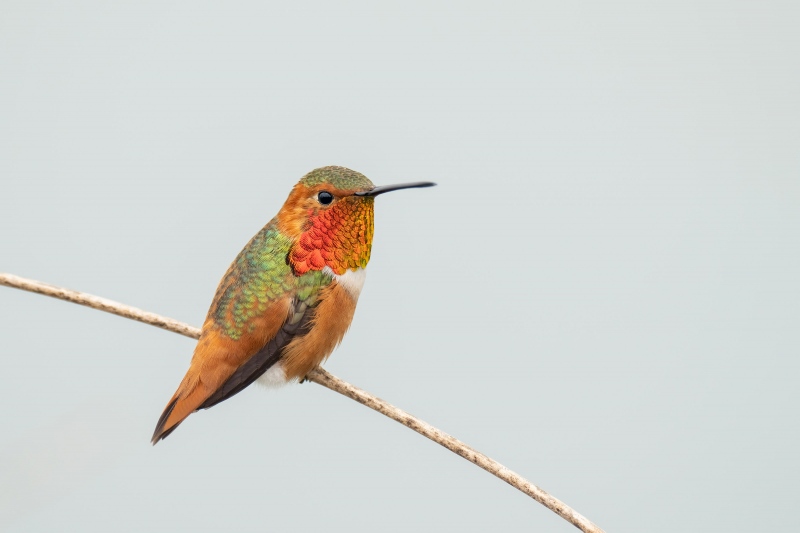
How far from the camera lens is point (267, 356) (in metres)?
2.01

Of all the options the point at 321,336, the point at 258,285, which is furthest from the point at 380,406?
the point at 258,285

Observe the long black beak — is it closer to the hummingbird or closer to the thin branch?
the hummingbird

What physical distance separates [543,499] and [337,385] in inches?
22.5

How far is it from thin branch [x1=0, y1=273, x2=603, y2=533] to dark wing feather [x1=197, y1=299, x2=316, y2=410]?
14 cm

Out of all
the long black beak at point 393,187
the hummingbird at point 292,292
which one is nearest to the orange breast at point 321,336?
the hummingbird at point 292,292

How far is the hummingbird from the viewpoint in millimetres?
1962

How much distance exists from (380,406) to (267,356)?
33 centimetres

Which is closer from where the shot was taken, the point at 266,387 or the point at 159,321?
the point at 159,321

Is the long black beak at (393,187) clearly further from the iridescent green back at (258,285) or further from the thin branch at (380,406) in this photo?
the thin branch at (380,406)

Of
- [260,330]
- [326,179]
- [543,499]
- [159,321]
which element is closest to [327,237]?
[326,179]

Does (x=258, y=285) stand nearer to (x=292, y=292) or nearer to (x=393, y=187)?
(x=292, y=292)

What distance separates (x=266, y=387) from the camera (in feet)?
7.23

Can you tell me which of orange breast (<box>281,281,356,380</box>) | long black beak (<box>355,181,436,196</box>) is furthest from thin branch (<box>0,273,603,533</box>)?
long black beak (<box>355,181,436,196</box>)

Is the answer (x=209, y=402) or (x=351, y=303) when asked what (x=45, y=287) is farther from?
(x=351, y=303)
